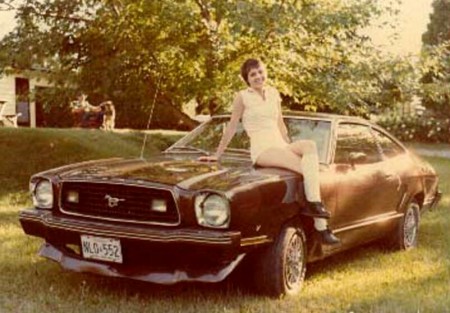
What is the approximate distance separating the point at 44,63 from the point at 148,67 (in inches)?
70.5

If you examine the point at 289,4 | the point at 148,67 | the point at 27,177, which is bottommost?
the point at 27,177

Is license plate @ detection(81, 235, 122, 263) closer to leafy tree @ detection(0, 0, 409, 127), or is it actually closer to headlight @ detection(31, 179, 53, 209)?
headlight @ detection(31, 179, 53, 209)

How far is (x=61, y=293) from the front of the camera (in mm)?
5516

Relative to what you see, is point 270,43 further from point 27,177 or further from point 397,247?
point 27,177

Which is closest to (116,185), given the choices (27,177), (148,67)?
(148,67)

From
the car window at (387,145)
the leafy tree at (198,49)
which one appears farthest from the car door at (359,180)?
the leafy tree at (198,49)

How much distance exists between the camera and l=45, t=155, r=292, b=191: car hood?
5207 mm

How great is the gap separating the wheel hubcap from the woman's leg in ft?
0.74

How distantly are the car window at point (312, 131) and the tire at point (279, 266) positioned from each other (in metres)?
0.98

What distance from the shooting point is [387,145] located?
7.48 meters

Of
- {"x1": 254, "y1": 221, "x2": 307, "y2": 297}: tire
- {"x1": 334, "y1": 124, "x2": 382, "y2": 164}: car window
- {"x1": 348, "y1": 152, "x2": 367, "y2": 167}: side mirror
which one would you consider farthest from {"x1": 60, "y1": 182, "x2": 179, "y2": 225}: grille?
{"x1": 348, "y1": 152, "x2": 367, "y2": 167}: side mirror

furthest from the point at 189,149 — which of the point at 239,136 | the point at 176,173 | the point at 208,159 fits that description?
the point at 176,173

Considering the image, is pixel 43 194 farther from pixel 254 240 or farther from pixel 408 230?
pixel 408 230

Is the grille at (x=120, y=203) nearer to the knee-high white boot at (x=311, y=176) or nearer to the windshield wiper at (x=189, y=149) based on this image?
the knee-high white boot at (x=311, y=176)
